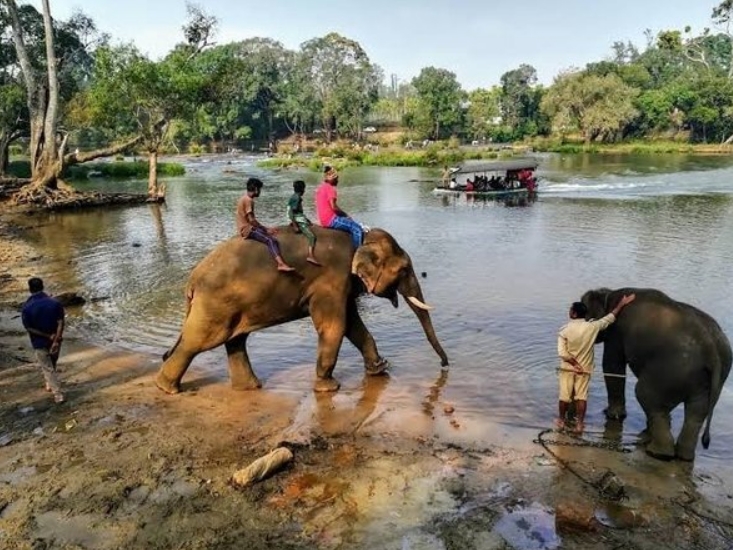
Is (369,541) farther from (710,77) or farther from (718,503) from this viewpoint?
(710,77)

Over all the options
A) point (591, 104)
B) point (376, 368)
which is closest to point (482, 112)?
point (591, 104)

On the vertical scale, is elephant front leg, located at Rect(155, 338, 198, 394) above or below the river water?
above

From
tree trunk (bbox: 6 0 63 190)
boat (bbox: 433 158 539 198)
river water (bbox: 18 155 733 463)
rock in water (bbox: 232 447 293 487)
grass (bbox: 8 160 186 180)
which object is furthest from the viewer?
grass (bbox: 8 160 186 180)

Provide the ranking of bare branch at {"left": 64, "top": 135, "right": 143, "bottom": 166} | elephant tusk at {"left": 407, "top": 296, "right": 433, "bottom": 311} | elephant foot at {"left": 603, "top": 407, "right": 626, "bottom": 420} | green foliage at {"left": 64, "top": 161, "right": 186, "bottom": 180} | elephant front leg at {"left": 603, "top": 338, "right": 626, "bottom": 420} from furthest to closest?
green foliage at {"left": 64, "top": 161, "right": 186, "bottom": 180} < bare branch at {"left": 64, "top": 135, "right": 143, "bottom": 166} < elephant tusk at {"left": 407, "top": 296, "right": 433, "bottom": 311} < elephant foot at {"left": 603, "top": 407, "right": 626, "bottom": 420} < elephant front leg at {"left": 603, "top": 338, "right": 626, "bottom": 420}

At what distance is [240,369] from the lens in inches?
346

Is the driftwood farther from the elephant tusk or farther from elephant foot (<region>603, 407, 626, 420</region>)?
elephant foot (<region>603, 407, 626, 420</region>)

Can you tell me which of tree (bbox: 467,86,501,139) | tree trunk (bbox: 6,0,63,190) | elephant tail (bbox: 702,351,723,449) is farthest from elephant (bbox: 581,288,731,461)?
tree (bbox: 467,86,501,139)

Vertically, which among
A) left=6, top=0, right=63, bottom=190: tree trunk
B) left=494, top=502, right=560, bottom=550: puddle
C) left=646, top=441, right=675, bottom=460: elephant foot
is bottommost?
left=646, top=441, right=675, bottom=460: elephant foot

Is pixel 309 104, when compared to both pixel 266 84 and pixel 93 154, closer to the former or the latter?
pixel 266 84

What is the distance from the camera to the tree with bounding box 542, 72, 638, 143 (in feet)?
237

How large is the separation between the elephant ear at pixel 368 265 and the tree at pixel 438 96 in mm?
77500

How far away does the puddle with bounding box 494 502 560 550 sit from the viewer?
5.30 meters

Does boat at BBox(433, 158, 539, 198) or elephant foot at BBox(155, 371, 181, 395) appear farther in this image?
boat at BBox(433, 158, 539, 198)

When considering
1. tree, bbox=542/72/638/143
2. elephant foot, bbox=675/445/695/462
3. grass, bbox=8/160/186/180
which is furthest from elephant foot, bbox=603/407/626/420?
tree, bbox=542/72/638/143
